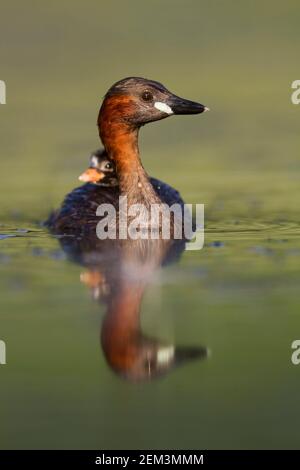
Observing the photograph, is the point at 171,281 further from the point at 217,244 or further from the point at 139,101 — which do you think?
the point at 139,101

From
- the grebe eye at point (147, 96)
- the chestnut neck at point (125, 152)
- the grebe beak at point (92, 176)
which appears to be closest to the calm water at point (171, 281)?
the grebe beak at point (92, 176)

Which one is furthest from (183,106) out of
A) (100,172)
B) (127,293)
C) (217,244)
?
(127,293)

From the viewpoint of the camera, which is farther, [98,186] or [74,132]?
[74,132]

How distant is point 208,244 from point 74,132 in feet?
28.8

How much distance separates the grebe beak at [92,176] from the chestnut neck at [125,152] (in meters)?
0.86

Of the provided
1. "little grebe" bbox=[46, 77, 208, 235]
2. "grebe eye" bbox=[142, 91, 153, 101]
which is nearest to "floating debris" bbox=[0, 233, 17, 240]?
"little grebe" bbox=[46, 77, 208, 235]

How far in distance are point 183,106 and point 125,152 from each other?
98 centimetres

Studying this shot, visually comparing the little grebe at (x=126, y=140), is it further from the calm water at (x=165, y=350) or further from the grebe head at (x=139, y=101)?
Answer: the calm water at (x=165, y=350)

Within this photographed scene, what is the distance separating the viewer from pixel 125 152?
12.5 m

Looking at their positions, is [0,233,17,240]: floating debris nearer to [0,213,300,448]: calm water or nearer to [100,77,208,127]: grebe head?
[0,213,300,448]: calm water

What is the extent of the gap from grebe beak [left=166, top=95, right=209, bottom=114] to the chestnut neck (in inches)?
24.0

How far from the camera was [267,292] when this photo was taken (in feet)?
30.0
